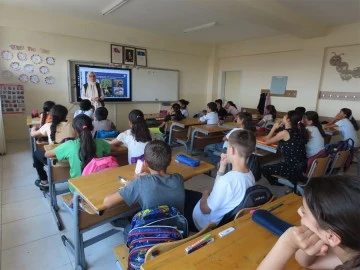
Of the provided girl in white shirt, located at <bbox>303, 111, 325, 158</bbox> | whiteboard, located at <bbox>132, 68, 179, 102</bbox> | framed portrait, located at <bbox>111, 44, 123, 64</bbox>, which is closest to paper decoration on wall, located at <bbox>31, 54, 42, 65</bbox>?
framed portrait, located at <bbox>111, 44, 123, 64</bbox>

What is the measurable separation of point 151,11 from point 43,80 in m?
3.04

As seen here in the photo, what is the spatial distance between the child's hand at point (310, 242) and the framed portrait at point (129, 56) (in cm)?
668

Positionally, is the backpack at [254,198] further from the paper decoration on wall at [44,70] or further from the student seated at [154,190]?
the paper decoration on wall at [44,70]

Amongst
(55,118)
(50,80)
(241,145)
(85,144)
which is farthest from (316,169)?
(50,80)

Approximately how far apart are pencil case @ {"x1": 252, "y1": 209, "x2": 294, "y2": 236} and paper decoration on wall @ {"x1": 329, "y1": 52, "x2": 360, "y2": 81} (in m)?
5.82

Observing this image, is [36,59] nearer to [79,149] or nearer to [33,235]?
[79,149]

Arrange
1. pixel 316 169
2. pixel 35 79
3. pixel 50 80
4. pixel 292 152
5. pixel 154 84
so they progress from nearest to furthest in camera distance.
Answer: pixel 316 169
pixel 292 152
pixel 35 79
pixel 50 80
pixel 154 84

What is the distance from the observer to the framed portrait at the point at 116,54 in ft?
21.0

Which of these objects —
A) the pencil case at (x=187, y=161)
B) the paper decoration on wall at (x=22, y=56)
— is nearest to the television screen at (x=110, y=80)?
the paper decoration on wall at (x=22, y=56)

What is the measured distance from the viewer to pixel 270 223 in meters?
1.11

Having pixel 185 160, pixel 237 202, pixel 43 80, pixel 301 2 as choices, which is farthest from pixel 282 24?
pixel 43 80

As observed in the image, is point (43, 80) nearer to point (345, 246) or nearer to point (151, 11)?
point (151, 11)

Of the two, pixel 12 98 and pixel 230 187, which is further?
pixel 12 98

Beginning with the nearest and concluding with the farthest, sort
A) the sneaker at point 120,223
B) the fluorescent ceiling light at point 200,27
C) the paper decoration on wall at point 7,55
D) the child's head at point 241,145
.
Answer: the child's head at point 241,145 < the sneaker at point 120,223 < the paper decoration on wall at point 7,55 < the fluorescent ceiling light at point 200,27
